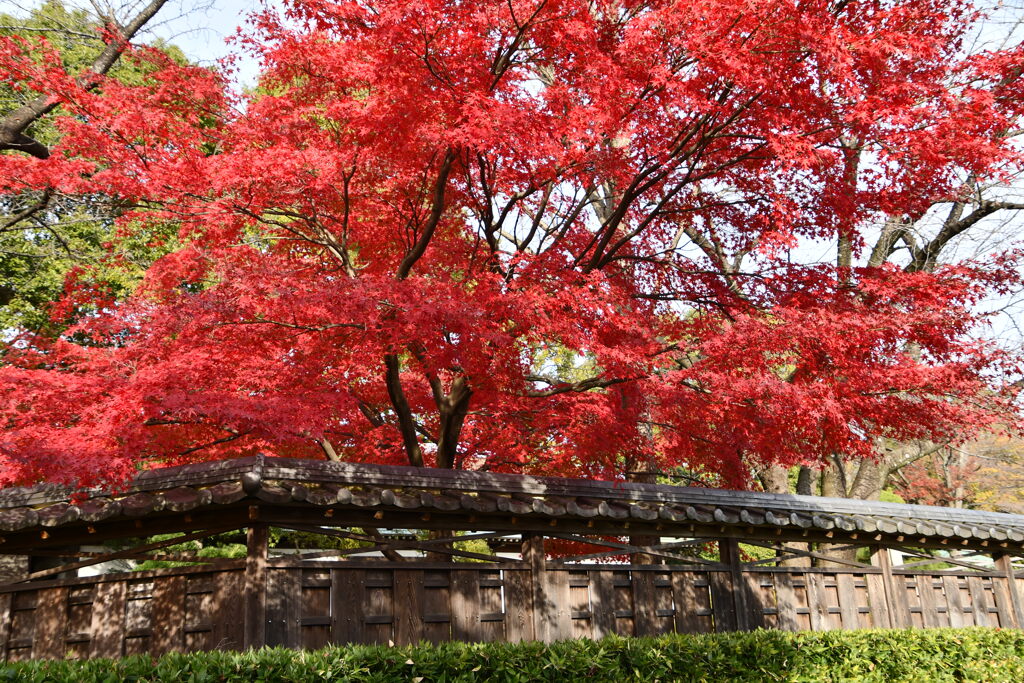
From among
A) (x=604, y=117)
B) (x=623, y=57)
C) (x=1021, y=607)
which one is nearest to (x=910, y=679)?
(x=1021, y=607)

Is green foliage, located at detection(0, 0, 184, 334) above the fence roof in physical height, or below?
above

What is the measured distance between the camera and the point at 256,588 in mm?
6918

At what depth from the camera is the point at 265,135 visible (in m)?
9.87

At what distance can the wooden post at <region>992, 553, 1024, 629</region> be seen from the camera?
40.3 ft

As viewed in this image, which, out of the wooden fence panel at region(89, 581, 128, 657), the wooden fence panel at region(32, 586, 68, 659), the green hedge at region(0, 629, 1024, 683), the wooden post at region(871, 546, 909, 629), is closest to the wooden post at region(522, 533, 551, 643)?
the green hedge at region(0, 629, 1024, 683)

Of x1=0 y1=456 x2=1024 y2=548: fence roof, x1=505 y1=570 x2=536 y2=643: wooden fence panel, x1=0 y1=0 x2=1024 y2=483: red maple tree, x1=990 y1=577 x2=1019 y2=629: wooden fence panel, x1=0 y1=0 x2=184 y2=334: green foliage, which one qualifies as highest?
x1=0 y1=0 x2=184 y2=334: green foliage

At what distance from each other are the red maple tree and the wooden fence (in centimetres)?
127

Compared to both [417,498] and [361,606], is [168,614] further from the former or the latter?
[417,498]

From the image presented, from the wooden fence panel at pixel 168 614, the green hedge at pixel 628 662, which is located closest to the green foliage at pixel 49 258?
the wooden fence panel at pixel 168 614

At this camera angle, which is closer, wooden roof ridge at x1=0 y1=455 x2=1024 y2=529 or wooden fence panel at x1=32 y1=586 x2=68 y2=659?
wooden roof ridge at x1=0 y1=455 x2=1024 y2=529

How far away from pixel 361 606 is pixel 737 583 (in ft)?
15.7

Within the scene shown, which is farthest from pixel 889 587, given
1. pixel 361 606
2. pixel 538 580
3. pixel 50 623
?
pixel 50 623

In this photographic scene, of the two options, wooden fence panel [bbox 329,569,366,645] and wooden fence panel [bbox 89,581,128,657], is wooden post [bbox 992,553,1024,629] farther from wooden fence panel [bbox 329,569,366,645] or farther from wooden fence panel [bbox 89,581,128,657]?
wooden fence panel [bbox 89,581,128,657]

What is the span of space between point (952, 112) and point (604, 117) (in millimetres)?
4100
